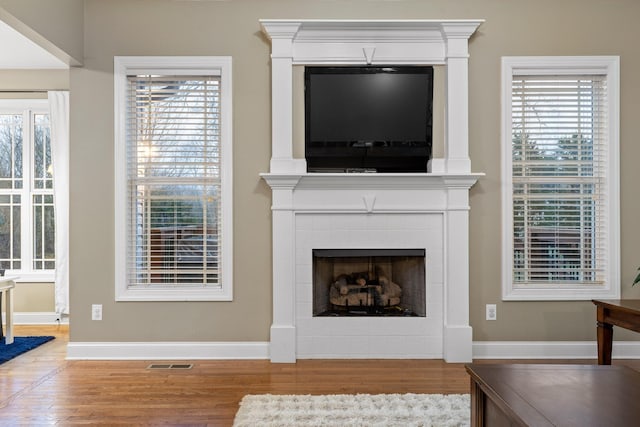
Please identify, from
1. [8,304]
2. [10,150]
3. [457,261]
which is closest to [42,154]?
[10,150]

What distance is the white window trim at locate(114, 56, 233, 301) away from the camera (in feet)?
12.2

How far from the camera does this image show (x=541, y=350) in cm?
371

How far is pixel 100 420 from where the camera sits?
2.59 m

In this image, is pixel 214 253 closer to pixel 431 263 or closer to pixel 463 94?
pixel 431 263

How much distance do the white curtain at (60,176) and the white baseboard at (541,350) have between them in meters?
3.99

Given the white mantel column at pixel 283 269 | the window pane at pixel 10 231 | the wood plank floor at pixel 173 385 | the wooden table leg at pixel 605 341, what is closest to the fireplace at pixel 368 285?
the white mantel column at pixel 283 269

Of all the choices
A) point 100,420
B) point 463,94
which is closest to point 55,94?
point 100,420

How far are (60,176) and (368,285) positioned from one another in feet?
10.9

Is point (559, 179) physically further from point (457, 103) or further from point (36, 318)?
point (36, 318)

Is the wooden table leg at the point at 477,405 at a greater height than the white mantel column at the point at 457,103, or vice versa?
the white mantel column at the point at 457,103

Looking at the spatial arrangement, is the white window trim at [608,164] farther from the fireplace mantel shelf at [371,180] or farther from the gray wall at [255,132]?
the fireplace mantel shelf at [371,180]

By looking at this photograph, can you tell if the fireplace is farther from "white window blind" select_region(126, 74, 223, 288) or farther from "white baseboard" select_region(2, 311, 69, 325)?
"white baseboard" select_region(2, 311, 69, 325)

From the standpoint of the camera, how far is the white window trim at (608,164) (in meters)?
3.71

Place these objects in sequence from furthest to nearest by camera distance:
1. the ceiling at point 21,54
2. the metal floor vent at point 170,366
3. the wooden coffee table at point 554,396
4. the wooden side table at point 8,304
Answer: the wooden side table at point 8,304
the ceiling at point 21,54
the metal floor vent at point 170,366
the wooden coffee table at point 554,396
